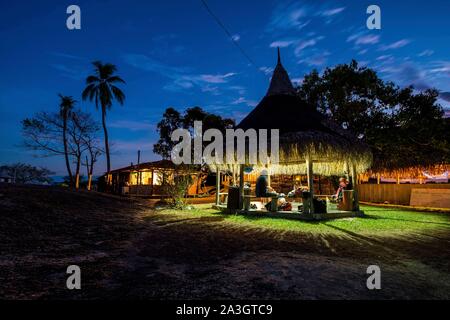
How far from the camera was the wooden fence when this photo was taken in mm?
14066

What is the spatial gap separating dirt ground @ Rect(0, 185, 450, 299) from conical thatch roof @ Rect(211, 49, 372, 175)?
332 centimetres

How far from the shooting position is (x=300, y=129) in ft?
31.0

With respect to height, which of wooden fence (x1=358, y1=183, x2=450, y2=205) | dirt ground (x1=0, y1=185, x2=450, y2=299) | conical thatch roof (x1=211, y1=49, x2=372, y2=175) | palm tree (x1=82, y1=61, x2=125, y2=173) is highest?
palm tree (x1=82, y1=61, x2=125, y2=173)

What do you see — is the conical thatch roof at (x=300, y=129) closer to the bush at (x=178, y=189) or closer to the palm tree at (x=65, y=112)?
the bush at (x=178, y=189)

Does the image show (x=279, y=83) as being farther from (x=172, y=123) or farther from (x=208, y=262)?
(x=172, y=123)

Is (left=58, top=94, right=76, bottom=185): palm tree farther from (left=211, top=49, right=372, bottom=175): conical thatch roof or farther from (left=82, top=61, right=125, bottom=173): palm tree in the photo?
(left=211, top=49, right=372, bottom=175): conical thatch roof

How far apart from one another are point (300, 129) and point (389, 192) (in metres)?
9.81

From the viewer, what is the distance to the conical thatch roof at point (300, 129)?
8.80 meters

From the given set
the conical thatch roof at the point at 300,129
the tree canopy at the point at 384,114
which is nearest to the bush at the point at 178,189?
the conical thatch roof at the point at 300,129

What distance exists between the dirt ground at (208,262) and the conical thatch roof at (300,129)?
3321mm

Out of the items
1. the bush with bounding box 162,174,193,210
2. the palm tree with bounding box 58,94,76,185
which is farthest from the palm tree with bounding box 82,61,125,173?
the bush with bounding box 162,174,193,210

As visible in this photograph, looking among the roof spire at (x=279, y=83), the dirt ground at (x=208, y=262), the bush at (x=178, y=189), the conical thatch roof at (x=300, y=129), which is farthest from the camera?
the bush at (x=178, y=189)

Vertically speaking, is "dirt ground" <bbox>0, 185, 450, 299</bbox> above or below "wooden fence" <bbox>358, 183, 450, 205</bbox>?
below
